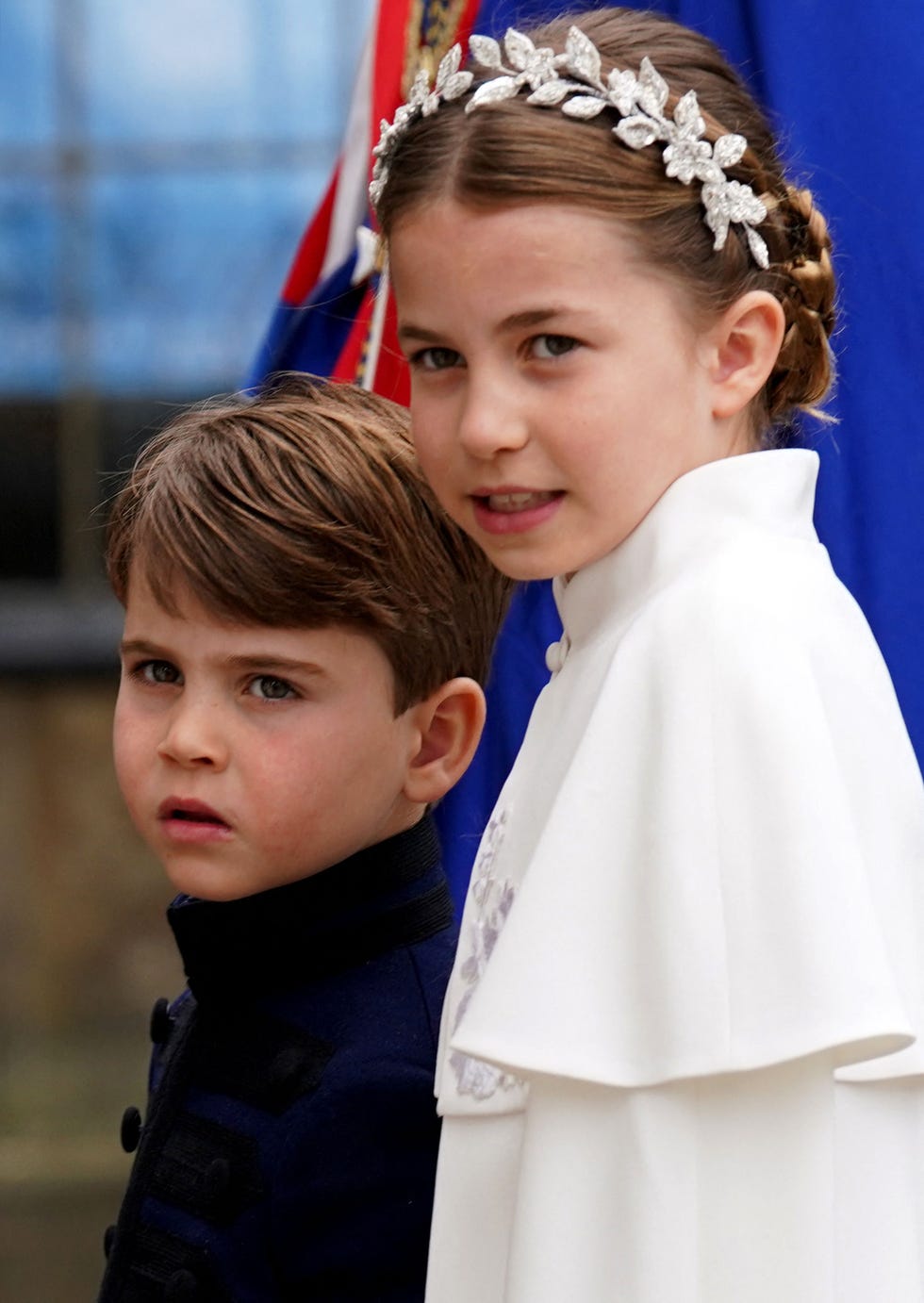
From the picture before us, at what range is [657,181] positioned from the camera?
1.35 meters

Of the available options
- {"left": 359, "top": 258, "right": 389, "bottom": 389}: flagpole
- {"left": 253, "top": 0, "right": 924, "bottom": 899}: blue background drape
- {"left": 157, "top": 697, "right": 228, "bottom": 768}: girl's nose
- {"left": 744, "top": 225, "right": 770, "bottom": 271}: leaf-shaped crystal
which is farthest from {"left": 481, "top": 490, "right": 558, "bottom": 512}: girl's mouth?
{"left": 359, "top": 258, "right": 389, "bottom": 389}: flagpole

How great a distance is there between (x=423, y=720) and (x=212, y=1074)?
333 millimetres

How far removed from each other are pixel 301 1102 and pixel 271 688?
319 millimetres

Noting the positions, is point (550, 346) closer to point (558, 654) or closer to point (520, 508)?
point (520, 508)

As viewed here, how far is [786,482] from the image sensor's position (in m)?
1.36

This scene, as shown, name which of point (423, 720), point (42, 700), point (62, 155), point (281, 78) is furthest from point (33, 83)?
point (423, 720)

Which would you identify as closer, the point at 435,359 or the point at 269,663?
the point at 435,359

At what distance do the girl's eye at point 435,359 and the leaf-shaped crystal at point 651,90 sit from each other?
8.1 inches

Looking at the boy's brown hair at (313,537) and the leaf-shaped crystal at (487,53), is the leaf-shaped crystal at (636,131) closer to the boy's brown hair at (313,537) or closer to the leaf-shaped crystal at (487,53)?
the leaf-shaped crystal at (487,53)

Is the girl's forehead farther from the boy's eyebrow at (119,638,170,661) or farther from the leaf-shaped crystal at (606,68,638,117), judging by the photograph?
the boy's eyebrow at (119,638,170,661)

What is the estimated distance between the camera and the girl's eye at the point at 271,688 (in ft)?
5.25

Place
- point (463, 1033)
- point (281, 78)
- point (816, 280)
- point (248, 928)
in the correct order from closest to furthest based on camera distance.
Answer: point (463, 1033)
point (816, 280)
point (248, 928)
point (281, 78)

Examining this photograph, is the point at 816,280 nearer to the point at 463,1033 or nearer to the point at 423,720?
the point at 423,720

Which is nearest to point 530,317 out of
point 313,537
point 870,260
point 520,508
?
point 520,508
